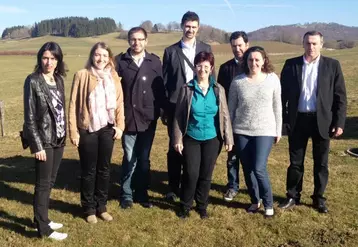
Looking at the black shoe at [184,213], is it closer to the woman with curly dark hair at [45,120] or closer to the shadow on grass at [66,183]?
the shadow on grass at [66,183]

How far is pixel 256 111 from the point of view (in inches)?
199

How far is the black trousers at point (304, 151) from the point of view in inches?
212

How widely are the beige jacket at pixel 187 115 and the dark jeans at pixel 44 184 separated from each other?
1.44 meters

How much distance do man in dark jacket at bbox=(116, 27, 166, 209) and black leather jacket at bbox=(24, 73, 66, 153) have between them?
1.15m

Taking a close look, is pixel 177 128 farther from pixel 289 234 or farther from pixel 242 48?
pixel 289 234

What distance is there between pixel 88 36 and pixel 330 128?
141 m

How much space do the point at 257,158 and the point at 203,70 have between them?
1.32 m

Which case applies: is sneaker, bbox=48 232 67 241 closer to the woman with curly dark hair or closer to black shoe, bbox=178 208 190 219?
the woman with curly dark hair

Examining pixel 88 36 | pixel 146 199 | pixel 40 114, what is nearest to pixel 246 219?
pixel 146 199

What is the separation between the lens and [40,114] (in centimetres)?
441

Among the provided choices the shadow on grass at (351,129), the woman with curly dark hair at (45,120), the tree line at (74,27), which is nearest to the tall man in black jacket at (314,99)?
the woman with curly dark hair at (45,120)

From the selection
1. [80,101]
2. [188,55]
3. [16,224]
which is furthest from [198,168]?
[16,224]

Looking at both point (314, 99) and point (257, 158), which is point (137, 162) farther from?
point (314, 99)

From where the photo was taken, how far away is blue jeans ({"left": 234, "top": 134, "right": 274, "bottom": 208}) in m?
5.12
